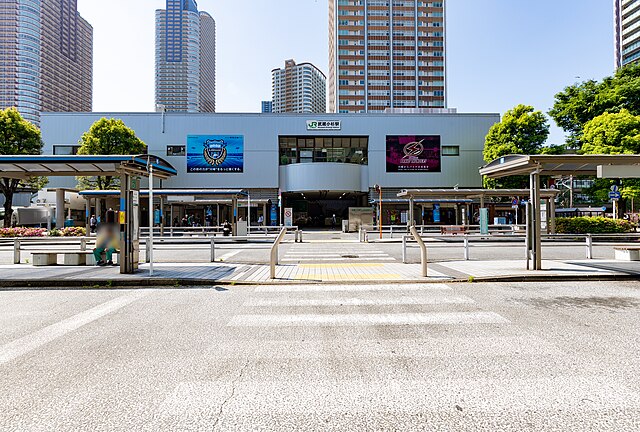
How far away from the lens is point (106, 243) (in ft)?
39.2

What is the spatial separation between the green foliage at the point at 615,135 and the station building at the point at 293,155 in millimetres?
15642

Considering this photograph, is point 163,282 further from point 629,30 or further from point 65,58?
point 65,58

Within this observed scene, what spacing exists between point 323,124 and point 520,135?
2130cm

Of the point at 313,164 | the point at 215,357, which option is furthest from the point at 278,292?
the point at 313,164

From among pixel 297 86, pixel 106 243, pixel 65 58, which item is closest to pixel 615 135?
pixel 106 243

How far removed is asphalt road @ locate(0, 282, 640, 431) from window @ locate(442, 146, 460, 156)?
1559 inches

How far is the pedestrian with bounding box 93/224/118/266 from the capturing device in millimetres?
11789

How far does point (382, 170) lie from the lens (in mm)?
43844

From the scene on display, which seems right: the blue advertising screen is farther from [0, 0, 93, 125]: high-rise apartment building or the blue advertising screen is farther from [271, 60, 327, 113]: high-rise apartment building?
[271, 60, 327, 113]: high-rise apartment building

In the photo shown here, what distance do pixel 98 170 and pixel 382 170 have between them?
34999 millimetres

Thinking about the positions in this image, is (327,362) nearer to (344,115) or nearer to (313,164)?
(313,164)

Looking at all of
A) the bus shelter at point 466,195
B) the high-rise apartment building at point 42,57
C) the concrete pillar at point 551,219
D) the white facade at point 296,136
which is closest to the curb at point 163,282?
the bus shelter at point 466,195

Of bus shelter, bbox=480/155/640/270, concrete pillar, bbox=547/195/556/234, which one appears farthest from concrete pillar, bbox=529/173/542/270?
concrete pillar, bbox=547/195/556/234

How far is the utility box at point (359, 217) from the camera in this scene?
105ft
